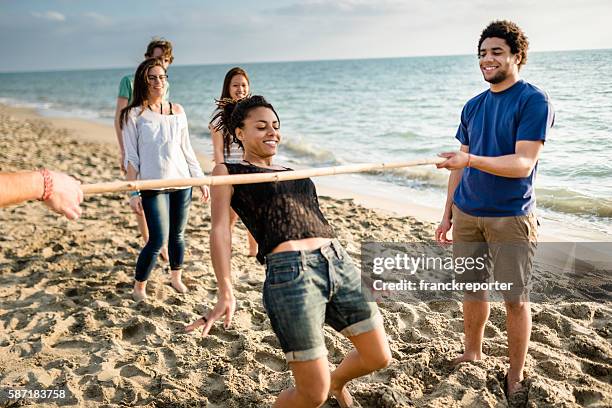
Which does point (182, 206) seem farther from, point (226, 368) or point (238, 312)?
point (226, 368)

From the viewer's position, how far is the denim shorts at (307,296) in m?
2.49

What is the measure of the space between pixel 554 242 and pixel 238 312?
3.90 metres

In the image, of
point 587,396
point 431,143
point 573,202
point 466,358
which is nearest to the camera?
point 587,396

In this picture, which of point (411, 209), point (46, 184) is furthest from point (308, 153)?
point (46, 184)

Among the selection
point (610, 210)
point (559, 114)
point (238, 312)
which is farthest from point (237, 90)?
point (559, 114)

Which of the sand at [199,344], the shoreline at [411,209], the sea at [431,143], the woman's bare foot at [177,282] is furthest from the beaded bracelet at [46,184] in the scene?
the sea at [431,143]

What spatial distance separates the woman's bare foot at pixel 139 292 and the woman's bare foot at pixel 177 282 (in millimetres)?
293

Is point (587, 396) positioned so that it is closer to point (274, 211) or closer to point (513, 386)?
point (513, 386)

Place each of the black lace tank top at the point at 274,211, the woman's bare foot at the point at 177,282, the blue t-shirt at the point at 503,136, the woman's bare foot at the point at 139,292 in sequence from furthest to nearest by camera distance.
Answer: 1. the woman's bare foot at the point at 177,282
2. the woman's bare foot at the point at 139,292
3. the blue t-shirt at the point at 503,136
4. the black lace tank top at the point at 274,211

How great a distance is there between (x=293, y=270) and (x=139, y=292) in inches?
113

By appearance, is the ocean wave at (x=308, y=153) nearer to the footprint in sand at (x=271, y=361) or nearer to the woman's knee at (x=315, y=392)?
the footprint in sand at (x=271, y=361)

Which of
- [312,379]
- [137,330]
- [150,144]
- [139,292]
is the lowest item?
[137,330]

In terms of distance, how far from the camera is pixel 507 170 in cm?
297

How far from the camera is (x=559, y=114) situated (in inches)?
520
